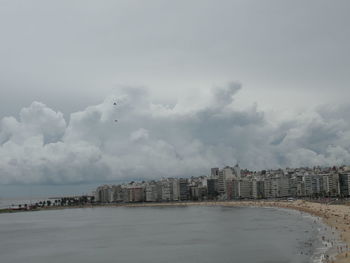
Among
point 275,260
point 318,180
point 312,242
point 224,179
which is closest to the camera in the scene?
point 275,260

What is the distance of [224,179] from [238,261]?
5905 inches

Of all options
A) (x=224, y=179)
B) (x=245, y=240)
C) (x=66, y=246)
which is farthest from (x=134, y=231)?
(x=224, y=179)

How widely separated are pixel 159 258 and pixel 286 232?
69.9ft

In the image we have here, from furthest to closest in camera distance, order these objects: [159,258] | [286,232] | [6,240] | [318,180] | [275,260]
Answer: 1. [318,180]
2. [6,240]
3. [286,232]
4. [159,258]
5. [275,260]

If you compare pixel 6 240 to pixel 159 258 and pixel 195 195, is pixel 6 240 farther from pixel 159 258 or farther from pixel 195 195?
pixel 195 195

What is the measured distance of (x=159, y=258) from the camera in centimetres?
4438

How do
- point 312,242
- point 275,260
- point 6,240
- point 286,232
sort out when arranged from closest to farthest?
1. point 275,260
2. point 312,242
3. point 286,232
4. point 6,240

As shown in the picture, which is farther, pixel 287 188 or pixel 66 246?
pixel 287 188

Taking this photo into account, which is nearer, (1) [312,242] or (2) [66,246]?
(1) [312,242]

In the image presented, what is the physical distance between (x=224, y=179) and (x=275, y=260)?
494 ft

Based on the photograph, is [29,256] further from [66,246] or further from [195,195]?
[195,195]

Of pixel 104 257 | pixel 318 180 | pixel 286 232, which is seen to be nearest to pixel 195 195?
pixel 318 180

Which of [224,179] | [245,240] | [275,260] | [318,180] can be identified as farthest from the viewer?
[224,179]

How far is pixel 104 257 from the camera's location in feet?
153
